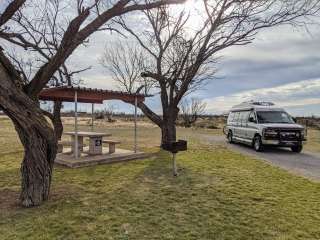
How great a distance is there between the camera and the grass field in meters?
5.13

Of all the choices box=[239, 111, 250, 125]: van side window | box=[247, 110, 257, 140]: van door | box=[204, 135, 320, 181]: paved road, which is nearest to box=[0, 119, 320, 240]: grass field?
box=[204, 135, 320, 181]: paved road

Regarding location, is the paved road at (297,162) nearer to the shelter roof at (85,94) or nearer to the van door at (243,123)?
the van door at (243,123)

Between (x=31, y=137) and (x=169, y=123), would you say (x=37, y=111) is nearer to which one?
(x=31, y=137)

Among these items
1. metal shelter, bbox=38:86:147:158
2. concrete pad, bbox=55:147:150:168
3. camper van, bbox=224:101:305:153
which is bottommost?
concrete pad, bbox=55:147:150:168

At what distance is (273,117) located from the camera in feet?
54.2

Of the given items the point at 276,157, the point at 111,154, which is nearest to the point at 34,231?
the point at 111,154

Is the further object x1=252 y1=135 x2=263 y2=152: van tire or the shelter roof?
x1=252 y1=135 x2=263 y2=152: van tire

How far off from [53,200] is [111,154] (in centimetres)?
607

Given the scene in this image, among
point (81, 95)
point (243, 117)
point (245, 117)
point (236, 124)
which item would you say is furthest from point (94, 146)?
point (236, 124)

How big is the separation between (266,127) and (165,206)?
33.5 ft

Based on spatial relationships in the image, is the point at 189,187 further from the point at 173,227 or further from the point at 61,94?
the point at 61,94

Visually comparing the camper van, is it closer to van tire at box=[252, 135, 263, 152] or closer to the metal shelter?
van tire at box=[252, 135, 263, 152]

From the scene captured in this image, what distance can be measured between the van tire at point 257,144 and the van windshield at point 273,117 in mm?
887

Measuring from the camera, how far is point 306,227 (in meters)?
5.39
